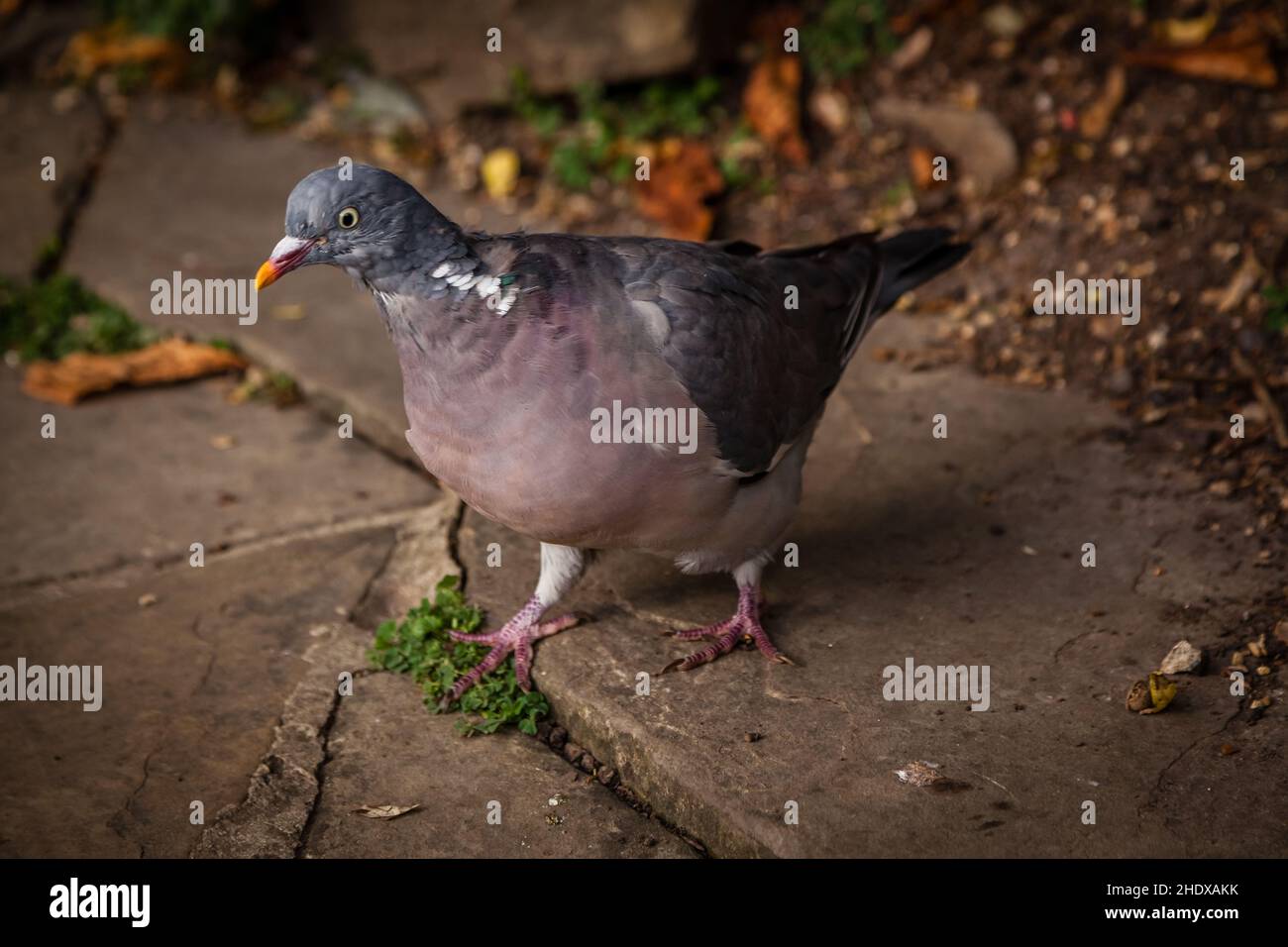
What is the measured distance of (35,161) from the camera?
714 centimetres

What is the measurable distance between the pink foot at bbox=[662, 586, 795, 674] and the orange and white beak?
1515 millimetres

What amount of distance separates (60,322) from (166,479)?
A: 4.57 ft

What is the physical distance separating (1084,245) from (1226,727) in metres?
2.64

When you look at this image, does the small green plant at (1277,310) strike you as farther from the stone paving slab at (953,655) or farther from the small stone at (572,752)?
the small stone at (572,752)

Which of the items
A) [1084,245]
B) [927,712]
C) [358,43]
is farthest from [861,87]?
[927,712]

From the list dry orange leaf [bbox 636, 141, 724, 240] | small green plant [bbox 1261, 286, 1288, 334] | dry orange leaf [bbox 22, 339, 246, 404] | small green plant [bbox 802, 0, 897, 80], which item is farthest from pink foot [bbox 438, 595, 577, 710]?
small green plant [bbox 802, 0, 897, 80]

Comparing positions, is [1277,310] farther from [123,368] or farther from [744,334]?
[123,368]

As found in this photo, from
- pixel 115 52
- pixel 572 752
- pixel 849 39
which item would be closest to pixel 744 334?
pixel 572 752

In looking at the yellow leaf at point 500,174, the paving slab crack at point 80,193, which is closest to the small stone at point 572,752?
the yellow leaf at point 500,174

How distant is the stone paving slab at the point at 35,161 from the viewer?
6.50 metres

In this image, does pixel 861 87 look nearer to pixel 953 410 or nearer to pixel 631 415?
pixel 953 410

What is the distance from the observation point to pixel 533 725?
379 cm

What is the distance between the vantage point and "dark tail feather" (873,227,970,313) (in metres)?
4.46

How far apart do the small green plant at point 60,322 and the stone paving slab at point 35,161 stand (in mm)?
248
